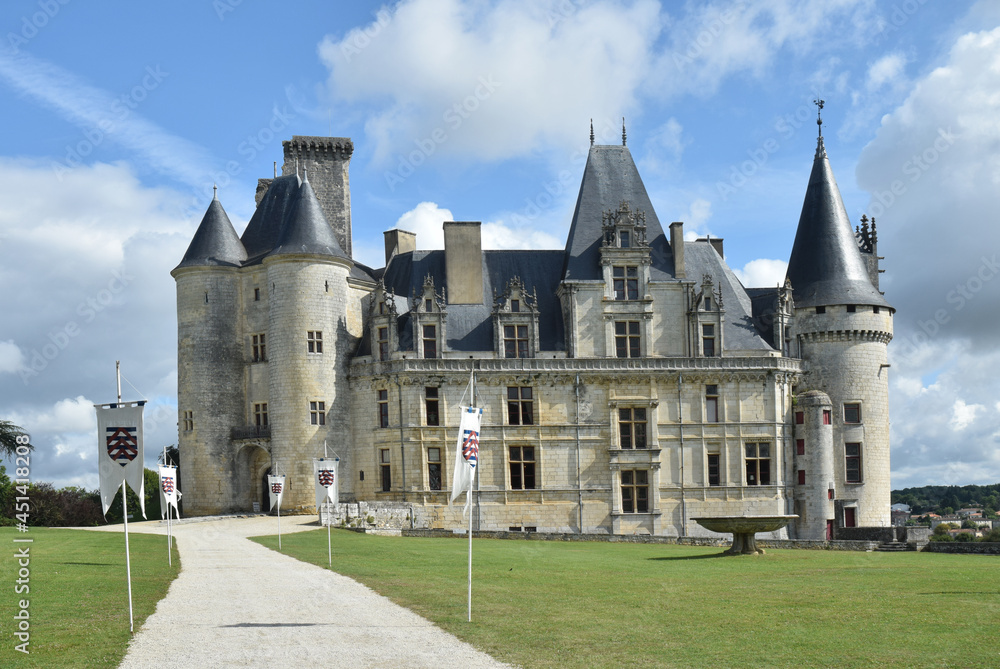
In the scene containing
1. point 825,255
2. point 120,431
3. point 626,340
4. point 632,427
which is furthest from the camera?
point 825,255

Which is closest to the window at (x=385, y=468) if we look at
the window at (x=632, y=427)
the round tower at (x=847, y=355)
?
the window at (x=632, y=427)

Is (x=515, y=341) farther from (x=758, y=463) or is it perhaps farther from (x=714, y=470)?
(x=758, y=463)

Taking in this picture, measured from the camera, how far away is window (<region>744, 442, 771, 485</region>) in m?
50.4

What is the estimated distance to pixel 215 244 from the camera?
170 ft

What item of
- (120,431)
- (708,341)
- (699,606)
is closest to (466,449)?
(699,606)

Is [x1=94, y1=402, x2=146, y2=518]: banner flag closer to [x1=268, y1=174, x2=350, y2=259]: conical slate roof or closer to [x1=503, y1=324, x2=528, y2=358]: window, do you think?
[x1=268, y1=174, x2=350, y2=259]: conical slate roof

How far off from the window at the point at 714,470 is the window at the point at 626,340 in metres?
6.06

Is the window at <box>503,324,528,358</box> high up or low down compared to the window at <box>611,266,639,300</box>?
down

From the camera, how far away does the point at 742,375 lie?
50.6 meters

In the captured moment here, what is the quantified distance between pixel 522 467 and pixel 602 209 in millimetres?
13661

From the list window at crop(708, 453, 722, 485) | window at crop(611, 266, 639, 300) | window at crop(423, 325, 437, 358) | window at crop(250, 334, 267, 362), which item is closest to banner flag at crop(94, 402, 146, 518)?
window at crop(423, 325, 437, 358)

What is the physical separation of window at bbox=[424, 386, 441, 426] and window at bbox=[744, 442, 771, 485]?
14.9 m

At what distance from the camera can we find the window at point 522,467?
49.5m

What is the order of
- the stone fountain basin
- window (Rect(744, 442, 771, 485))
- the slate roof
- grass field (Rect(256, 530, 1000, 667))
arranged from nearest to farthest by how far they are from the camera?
grass field (Rect(256, 530, 1000, 667)) < the stone fountain basin < window (Rect(744, 442, 771, 485)) < the slate roof
